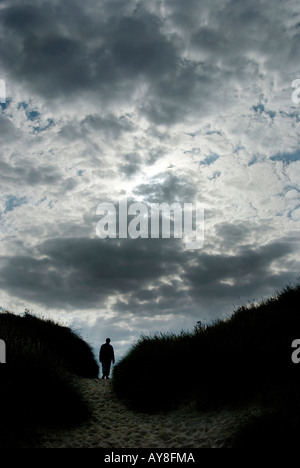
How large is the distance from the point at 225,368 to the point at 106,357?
375 inches

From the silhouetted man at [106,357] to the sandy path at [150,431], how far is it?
22.4 ft

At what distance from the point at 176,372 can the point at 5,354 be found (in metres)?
5.64

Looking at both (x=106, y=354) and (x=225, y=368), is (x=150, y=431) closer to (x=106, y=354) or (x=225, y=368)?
(x=225, y=368)

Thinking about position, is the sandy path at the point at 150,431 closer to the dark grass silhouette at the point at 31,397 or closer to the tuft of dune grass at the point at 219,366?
the dark grass silhouette at the point at 31,397

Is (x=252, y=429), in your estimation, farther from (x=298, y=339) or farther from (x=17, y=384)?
(x=17, y=384)

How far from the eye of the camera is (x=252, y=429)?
669 cm

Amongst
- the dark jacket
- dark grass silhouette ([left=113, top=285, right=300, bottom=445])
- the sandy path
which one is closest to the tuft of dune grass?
dark grass silhouette ([left=113, top=285, right=300, bottom=445])

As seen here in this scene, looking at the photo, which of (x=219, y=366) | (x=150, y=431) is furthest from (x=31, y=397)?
(x=219, y=366)

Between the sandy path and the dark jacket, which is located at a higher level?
the dark jacket

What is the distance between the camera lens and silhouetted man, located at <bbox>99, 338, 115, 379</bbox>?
→ 58.0ft

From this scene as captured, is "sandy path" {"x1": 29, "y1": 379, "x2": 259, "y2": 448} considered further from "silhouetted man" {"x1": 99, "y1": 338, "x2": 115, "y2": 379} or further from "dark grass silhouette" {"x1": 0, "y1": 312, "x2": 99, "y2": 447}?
"silhouetted man" {"x1": 99, "y1": 338, "x2": 115, "y2": 379}

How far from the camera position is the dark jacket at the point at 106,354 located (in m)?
17.7

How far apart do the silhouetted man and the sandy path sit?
6814 millimetres
